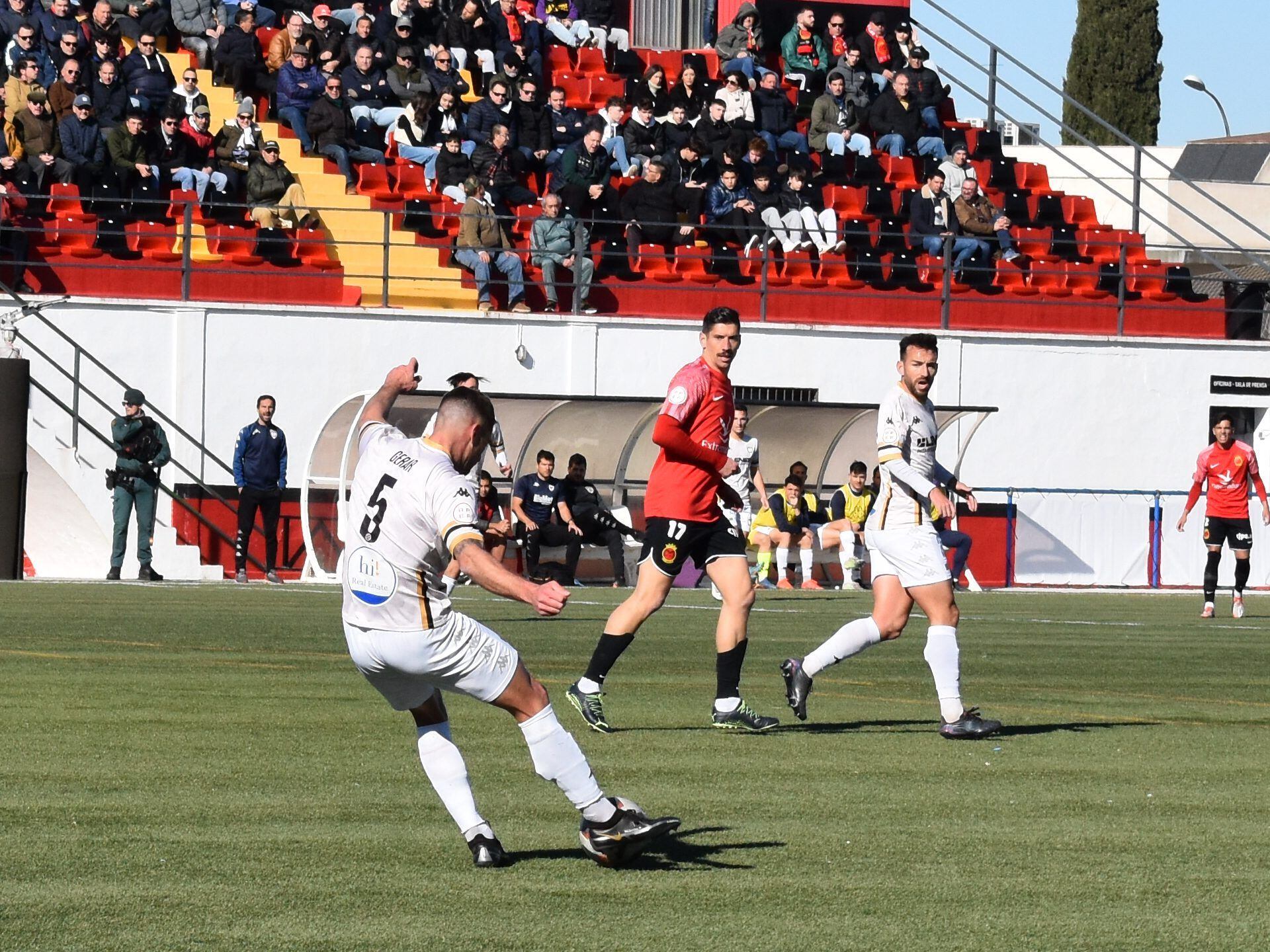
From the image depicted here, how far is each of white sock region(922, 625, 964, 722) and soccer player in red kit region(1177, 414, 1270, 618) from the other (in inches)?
473

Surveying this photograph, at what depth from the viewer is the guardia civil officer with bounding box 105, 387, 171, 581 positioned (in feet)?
78.9

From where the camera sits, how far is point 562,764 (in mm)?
6258

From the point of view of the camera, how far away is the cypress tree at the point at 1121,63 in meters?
70.1

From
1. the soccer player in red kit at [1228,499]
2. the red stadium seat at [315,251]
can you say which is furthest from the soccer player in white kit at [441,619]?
the red stadium seat at [315,251]

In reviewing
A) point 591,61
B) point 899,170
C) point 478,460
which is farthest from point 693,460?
point 591,61

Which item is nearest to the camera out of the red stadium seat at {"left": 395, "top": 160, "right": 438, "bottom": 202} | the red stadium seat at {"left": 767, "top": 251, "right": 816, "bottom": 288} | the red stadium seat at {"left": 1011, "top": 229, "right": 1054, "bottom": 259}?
the red stadium seat at {"left": 395, "top": 160, "right": 438, "bottom": 202}

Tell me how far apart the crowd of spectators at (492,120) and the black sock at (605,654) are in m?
18.5

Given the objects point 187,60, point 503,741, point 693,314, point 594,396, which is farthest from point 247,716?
point 187,60

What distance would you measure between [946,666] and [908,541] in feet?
2.22

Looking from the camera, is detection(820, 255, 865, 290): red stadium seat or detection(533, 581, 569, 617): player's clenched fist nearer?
detection(533, 581, 569, 617): player's clenched fist

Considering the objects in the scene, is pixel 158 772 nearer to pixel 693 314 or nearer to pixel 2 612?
pixel 2 612

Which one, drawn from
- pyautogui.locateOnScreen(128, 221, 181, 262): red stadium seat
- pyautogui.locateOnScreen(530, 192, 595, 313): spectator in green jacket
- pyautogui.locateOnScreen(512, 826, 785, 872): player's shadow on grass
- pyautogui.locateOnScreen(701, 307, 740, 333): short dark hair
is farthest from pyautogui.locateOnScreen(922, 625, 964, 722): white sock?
pyautogui.locateOnScreen(128, 221, 181, 262): red stadium seat

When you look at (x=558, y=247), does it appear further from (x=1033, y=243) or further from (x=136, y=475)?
(x=1033, y=243)

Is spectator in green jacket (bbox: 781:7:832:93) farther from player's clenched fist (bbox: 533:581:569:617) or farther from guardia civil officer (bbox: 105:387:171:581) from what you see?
player's clenched fist (bbox: 533:581:569:617)
